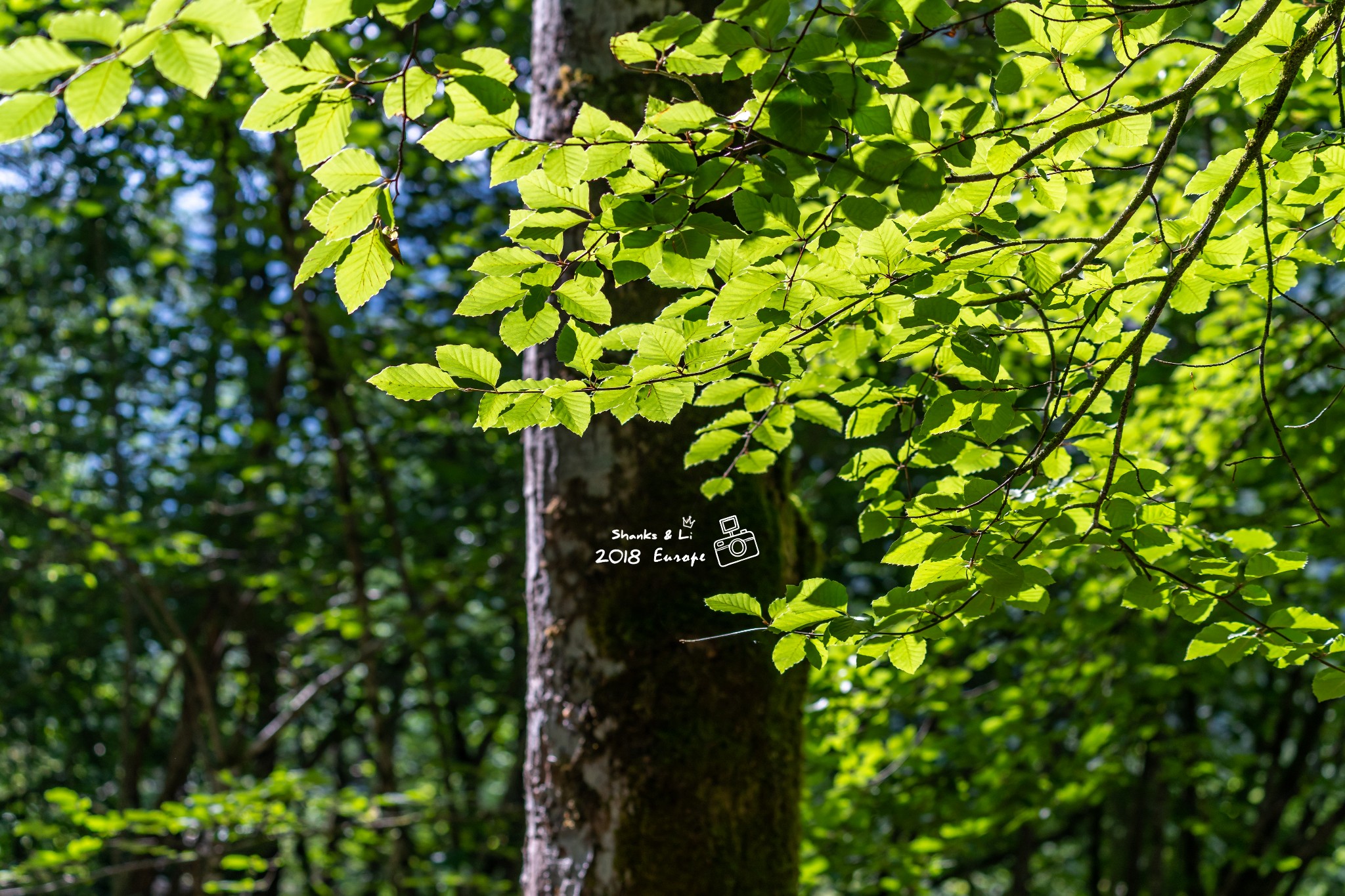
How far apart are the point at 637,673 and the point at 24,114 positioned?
1.46 m

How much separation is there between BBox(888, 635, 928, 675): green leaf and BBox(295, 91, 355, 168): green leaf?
96 centimetres

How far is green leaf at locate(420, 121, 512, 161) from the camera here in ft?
3.37

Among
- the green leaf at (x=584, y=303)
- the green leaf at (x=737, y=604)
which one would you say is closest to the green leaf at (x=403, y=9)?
the green leaf at (x=584, y=303)

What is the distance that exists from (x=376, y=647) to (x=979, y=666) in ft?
8.92

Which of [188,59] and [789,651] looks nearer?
[188,59]

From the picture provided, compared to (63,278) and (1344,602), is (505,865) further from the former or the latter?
(1344,602)

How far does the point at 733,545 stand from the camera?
2.08m

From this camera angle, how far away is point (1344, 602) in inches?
179

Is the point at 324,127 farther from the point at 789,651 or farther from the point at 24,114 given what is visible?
the point at 789,651

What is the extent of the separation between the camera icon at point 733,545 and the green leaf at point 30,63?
150 centimetres

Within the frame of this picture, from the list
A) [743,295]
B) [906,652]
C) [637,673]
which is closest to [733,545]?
[637,673]

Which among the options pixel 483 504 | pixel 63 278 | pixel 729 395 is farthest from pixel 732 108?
pixel 63 278

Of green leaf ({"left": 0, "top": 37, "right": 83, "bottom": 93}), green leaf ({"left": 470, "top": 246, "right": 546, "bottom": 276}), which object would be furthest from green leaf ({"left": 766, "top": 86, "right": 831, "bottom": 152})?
green leaf ({"left": 0, "top": 37, "right": 83, "bottom": 93})

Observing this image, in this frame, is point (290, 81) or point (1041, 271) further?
point (1041, 271)
